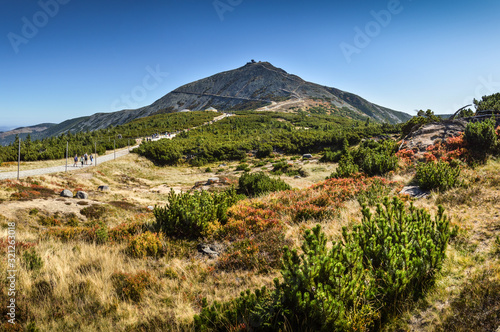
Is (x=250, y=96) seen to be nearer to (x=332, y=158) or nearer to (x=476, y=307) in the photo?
(x=332, y=158)

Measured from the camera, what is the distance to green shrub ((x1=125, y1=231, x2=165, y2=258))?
567 centimetres

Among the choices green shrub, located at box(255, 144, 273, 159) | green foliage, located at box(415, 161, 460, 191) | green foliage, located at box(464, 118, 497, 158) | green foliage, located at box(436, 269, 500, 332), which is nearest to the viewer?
green foliage, located at box(436, 269, 500, 332)

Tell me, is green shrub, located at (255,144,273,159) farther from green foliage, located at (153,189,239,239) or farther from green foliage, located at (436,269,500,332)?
green foliage, located at (436,269,500,332)

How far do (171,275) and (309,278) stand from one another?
3066mm

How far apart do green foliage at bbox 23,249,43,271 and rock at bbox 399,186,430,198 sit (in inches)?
428

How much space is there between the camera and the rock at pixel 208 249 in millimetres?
5797

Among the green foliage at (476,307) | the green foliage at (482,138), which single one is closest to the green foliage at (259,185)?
the green foliage at (482,138)

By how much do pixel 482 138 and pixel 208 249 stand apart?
1348cm

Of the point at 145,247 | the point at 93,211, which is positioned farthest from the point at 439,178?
the point at 93,211

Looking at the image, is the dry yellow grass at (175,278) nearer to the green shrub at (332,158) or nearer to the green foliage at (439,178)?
the green foliage at (439,178)

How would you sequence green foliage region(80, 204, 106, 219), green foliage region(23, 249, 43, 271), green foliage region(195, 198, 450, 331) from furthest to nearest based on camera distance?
1. green foliage region(80, 204, 106, 219)
2. green foliage region(23, 249, 43, 271)
3. green foliage region(195, 198, 450, 331)

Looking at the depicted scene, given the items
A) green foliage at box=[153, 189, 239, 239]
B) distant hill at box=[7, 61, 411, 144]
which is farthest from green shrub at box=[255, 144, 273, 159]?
distant hill at box=[7, 61, 411, 144]

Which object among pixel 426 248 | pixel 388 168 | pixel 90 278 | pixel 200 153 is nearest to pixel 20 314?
pixel 90 278

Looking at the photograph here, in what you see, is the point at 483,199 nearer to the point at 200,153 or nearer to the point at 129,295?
the point at 129,295
